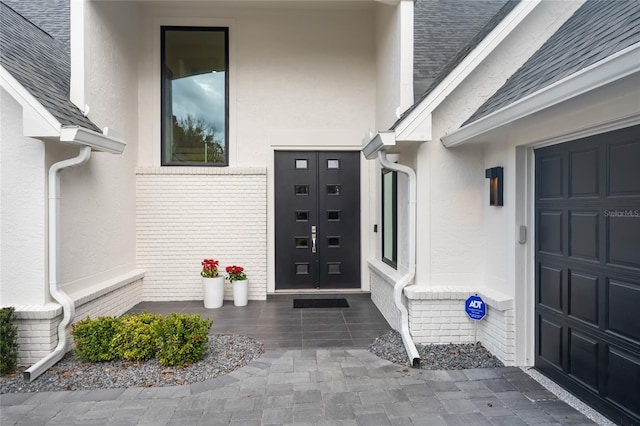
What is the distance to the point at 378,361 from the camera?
429 centimetres

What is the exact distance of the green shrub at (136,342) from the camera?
415cm

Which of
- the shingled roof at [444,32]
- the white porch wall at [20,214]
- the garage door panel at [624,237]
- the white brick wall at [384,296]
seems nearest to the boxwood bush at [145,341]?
the white porch wall at [20,214]

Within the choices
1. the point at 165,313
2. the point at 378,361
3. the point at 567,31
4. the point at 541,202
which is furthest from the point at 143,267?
the point at 567,31

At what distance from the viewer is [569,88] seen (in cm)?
273

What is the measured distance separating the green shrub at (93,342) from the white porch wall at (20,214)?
0.55 m

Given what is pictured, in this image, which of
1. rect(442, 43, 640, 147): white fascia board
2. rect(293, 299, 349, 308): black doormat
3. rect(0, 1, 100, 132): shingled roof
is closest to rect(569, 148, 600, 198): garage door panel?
rect(442, 43, 640, 147): white fascia board

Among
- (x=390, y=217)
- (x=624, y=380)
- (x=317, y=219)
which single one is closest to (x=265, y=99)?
(x=317, y=219)

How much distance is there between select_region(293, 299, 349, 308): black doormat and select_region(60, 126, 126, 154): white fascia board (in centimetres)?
362

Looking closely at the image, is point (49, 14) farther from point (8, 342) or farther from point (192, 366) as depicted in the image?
point (192, 366)

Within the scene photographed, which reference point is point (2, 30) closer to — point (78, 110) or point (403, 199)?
point (78, 110)

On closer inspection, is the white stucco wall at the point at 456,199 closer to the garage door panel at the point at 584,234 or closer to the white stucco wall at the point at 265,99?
the garage door panel at the point at 584,234

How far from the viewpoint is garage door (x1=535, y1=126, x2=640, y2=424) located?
2.94 m

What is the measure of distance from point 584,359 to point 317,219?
191 inches

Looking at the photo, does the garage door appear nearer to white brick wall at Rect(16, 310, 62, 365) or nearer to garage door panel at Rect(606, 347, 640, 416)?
garage door panel at Rect(606, 347, 640, 416)
